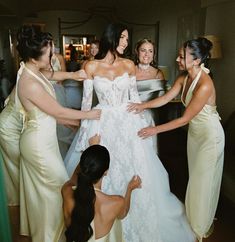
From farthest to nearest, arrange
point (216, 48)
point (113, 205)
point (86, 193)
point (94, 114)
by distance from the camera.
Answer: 1. point (216, 48)
2. point (94, 114)
3. point (113, 205)
4. point (86, 193)

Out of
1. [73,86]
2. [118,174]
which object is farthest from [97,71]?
[73,86]

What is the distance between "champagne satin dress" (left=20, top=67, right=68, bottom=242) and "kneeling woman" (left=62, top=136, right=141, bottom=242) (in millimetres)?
478

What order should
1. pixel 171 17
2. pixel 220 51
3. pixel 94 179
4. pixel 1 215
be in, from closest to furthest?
pixel 94 179, pixel 1 215, pixel 220 51, pixel 171 17

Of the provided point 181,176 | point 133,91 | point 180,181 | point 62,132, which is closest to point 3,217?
point 133,91

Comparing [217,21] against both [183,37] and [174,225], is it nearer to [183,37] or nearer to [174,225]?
[183,37]

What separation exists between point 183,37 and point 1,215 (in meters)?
4.57

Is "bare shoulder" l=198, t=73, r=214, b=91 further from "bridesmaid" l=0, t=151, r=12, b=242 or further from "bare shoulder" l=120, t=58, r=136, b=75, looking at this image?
"bridesmaid" l=0, t=151, r=12, b=242

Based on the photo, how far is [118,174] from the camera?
2.17 m

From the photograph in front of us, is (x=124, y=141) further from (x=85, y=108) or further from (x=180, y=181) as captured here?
(x=180, y=181)

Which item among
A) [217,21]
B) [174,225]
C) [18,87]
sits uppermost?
[217,21]

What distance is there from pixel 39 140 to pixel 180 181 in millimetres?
1923

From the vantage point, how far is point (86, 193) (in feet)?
4.13

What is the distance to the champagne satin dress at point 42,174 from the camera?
180 cm

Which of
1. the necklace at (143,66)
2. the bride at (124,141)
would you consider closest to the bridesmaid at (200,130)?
the bride at (124,141)
